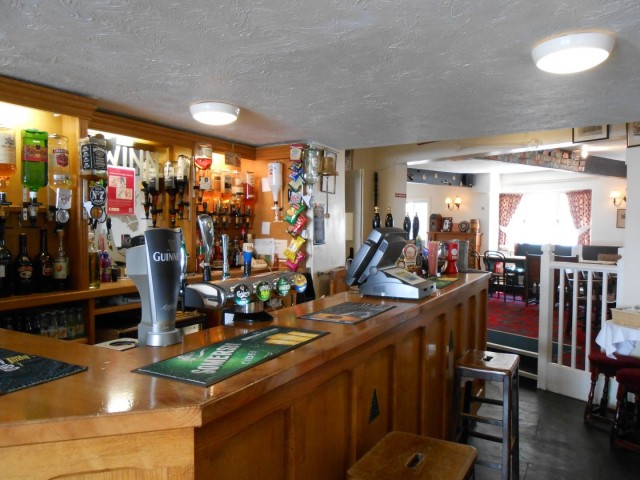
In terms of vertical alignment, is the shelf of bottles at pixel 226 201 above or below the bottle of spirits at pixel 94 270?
above

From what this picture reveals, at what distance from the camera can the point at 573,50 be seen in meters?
1.93

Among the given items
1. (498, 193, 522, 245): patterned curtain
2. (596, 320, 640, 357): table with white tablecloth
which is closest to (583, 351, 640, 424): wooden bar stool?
(596, 320, 640, 357): table with white tablecloth

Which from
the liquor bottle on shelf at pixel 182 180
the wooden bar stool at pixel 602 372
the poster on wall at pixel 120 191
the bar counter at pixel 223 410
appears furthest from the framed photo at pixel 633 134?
the poster on wall at pixel 120 191

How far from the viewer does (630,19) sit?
69.3 inches

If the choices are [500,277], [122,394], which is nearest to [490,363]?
[122,394]

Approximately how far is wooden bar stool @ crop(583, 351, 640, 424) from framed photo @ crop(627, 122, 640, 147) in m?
1.74

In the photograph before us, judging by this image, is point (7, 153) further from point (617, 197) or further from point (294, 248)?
point (617, 197)

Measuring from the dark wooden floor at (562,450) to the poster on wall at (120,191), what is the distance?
3.28 metres

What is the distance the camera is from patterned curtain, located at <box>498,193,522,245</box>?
1217 cm

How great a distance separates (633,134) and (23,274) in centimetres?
464

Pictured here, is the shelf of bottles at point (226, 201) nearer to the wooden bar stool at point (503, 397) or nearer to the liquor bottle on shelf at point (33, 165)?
the liquor bottle on shelf at point (33, 165)

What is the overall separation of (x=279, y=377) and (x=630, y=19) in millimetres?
1895

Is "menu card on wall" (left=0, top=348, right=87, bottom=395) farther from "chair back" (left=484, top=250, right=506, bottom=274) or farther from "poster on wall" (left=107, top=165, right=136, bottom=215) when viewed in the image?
"chair back" (left=484, top=250, right=506, bottom=274)

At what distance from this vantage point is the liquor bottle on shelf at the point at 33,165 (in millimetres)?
2764
